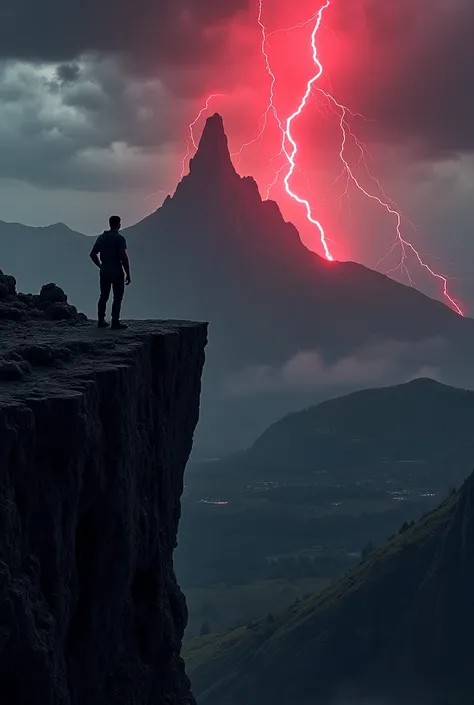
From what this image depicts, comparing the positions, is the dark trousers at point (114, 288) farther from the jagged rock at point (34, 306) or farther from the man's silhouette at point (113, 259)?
the jagged rock at point (34, 306)

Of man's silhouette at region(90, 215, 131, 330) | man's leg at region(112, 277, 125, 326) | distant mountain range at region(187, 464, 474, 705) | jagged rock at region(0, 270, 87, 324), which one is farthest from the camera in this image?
distant mountain range at region(187, 464, 474, 705)

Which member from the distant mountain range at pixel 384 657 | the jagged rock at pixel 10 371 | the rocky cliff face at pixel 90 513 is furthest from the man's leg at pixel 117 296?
the distant mountain range at pixel 384 657

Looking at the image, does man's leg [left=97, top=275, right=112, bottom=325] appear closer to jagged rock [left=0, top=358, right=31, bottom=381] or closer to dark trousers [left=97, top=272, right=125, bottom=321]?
dark trousers [left=97, top=272, right=125, bottom=321]

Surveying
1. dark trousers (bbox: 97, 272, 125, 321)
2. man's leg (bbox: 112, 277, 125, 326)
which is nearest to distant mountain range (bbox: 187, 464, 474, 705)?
man's leg (bbox: 112, 277, 125, 326)

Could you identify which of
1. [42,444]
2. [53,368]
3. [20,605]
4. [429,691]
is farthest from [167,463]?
[429,691]

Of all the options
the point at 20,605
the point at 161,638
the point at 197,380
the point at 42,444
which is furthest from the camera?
the point at 197,380

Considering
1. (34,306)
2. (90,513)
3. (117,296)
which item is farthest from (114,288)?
(90,513)

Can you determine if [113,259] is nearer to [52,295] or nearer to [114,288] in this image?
[114,288]

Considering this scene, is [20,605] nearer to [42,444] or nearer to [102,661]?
[42,444]
